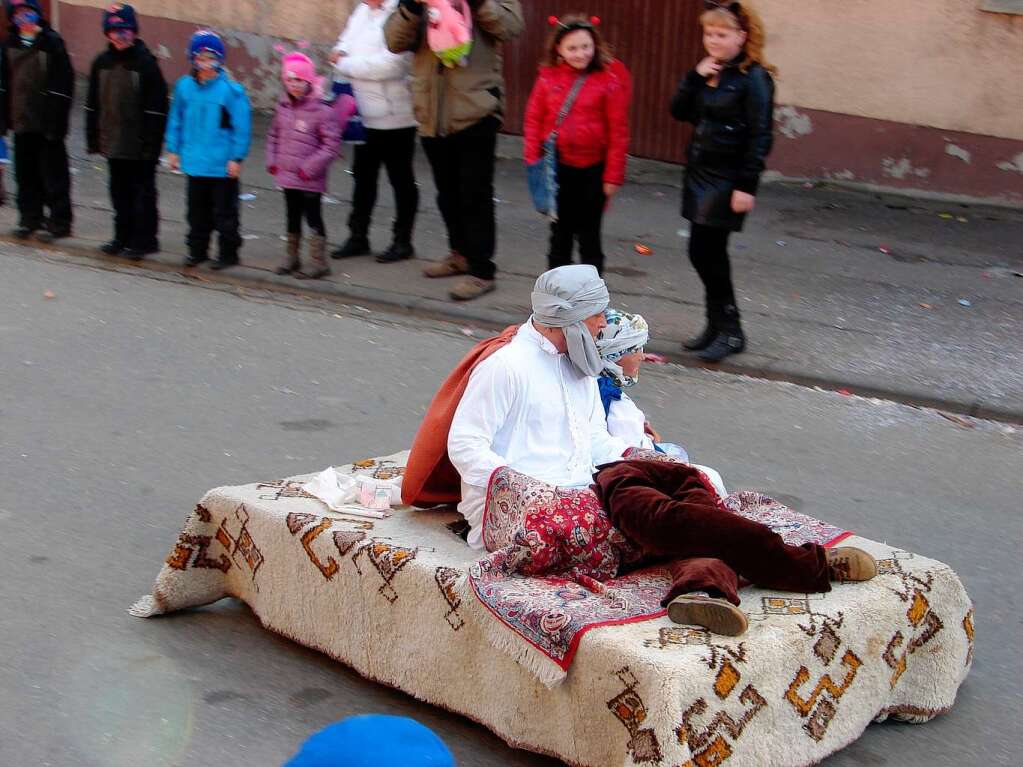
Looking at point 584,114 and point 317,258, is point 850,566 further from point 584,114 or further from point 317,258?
point 317,258

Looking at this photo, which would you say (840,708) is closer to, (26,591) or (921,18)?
(26,591)

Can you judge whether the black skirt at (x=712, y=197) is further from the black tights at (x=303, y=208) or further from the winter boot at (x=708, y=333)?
the black tights at (x=303, y=208)

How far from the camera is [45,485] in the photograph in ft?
20.1

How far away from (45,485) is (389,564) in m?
2.30

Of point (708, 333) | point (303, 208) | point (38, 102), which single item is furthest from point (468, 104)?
point (38, 102)

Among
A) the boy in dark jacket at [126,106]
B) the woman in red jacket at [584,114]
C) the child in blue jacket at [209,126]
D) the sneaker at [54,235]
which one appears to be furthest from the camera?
the sneaker at [54,235]

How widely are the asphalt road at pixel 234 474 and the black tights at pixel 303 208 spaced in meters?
0.63

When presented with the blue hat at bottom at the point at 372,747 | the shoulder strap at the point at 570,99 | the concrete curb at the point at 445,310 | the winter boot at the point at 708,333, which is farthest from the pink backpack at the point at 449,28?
the blue hat at bottom at the point at 372,747

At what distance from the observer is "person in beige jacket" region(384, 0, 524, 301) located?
29.4 ft

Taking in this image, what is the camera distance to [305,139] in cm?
928

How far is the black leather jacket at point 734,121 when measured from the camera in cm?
762

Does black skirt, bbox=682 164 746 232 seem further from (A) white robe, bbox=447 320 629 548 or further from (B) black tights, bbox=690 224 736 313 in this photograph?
(A) white robe, bbox=447 320 629 548

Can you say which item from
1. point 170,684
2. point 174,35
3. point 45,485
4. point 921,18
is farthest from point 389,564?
point 174,35

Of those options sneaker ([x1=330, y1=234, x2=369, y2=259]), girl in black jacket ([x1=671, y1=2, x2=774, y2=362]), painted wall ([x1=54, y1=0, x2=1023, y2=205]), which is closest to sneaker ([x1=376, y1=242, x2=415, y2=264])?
sneaker ([x1=330, y1=234, x2=369, y2=259])
